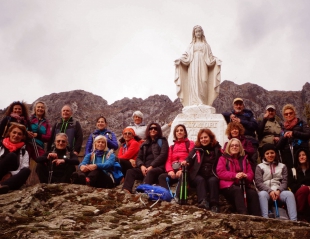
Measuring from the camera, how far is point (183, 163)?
5.79 metres

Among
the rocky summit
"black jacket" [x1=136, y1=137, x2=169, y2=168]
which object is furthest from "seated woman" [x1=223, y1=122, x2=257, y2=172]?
the rocky summit

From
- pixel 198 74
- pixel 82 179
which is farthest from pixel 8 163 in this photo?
pixel 198 74

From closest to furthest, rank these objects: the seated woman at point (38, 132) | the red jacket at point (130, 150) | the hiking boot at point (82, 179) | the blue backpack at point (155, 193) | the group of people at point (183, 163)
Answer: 1. the blue backpack at point (155, 193)
2. the group of people at point (183, 163)
3. the hiking boot at point (82, 179)
4. the seated woman at point (38, 132)
5. the red jacket at point (130, 150)

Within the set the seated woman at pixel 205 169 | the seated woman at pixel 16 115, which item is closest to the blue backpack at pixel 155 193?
the seated woman at pixel 205 169

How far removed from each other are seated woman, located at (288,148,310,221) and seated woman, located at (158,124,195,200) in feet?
6.24

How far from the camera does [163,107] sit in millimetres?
94125

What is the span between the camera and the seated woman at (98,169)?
6.31 meters

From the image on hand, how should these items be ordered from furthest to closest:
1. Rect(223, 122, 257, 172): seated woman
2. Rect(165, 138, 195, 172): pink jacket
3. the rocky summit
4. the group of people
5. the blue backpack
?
Rect(223, 122, 257, 172): seated woman < Rect(165, 138, 195, 172): pink jacket < the group of people < the blue backpack < the rocky summit

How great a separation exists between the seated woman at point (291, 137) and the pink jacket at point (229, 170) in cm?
130

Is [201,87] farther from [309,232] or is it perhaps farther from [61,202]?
[309,232]

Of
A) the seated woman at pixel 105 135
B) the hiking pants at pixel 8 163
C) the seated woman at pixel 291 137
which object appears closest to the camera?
the hiking pants at pixel 8 163

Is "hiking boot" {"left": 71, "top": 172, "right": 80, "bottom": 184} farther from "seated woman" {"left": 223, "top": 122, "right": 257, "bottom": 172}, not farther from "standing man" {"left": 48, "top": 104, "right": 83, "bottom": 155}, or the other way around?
"seated woman" {"left": 223, "top": 122, "right": 257, "bottom": 172}

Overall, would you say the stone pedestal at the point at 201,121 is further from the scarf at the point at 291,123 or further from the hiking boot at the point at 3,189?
the hiking boot at the point at 3,189

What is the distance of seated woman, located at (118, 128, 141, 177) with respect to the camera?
7125 millimetres
